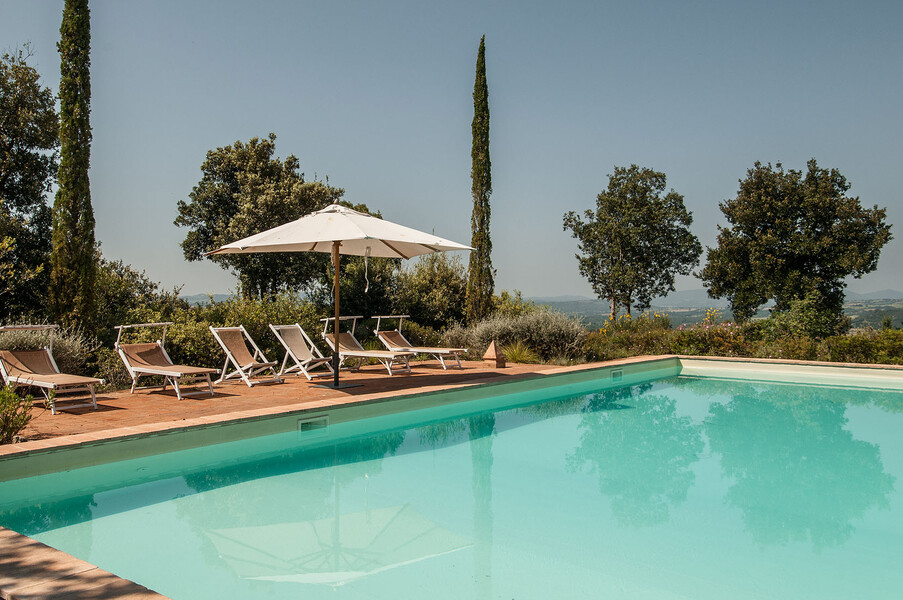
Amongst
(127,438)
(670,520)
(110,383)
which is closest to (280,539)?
(127,438)

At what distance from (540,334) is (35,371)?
8.38 meters

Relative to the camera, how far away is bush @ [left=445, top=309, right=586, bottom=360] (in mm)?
12008

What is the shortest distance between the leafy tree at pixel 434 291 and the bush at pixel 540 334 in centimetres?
206

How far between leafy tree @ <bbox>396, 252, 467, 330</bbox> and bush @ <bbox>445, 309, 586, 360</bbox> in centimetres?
206

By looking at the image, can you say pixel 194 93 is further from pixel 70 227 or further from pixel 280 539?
pixel 280 539

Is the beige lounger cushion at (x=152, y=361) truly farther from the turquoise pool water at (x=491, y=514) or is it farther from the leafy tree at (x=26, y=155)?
the leafy tree at (x=26, y=155)

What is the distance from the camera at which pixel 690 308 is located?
68.7 ft

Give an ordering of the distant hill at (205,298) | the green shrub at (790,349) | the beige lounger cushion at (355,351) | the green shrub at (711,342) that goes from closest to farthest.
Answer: the beige lounger cushion at (355,351)
the distant hill at (205,298)
the green shrub at (790,349)
the green shrub at (711,342)

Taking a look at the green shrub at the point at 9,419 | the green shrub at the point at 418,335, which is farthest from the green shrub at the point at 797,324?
the green shrub at the point at 9,419

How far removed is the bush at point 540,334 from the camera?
12008 millimetres

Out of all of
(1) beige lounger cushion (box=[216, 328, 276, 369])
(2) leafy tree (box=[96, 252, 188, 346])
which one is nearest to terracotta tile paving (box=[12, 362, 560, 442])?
(1) beige lounger cushion (box=[216, 328, 276, 369])

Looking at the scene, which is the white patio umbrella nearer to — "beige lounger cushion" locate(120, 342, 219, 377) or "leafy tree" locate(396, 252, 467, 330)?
"beige lounger cushion" locate(120, 342, 219, 377)

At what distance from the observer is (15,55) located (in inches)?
492

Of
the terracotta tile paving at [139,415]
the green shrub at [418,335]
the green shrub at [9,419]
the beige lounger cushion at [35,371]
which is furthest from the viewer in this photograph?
the green shrub at [418,335]
